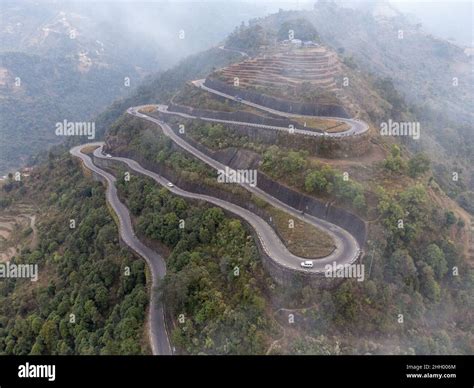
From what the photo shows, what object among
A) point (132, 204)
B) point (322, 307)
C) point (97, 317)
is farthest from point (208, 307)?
point (132, 204)

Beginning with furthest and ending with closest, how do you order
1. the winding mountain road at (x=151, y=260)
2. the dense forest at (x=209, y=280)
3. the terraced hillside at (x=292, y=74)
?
the terraced hillside at (x=292, y=74) → the winding mountain road at (x=151, y=260) → the dense forest at (x=209, y=280)

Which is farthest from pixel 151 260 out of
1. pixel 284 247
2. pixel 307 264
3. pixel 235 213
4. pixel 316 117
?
pixel 316 117

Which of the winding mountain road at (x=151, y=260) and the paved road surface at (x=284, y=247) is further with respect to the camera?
the paved road surface at (x=284, y=247)

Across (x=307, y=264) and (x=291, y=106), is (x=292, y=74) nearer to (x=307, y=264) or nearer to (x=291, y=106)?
(x=291, y=106)

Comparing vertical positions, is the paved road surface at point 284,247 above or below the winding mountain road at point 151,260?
above

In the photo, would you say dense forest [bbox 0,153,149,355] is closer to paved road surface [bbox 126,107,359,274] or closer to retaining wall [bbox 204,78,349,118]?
paved road surface [bbox 126,107,359,274]

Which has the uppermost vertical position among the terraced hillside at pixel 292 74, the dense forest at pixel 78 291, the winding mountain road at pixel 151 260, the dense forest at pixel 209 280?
the terraced hillside at pixel 292 74

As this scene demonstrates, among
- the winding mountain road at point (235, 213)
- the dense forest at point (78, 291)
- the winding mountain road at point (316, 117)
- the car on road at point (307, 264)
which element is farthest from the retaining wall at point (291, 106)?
the car on road at point (307, 264)

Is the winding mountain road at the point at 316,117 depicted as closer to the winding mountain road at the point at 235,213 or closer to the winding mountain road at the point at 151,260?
the winding mountain road at the point at 235,213

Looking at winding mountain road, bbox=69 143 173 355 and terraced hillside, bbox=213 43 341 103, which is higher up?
terraced hillside, bbox=213 43 341 103

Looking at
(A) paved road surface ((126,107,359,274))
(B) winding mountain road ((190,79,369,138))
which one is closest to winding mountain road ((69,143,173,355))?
(A) paved road surface ((126,107,359,274))

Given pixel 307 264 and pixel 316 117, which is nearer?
pixel 307 264
